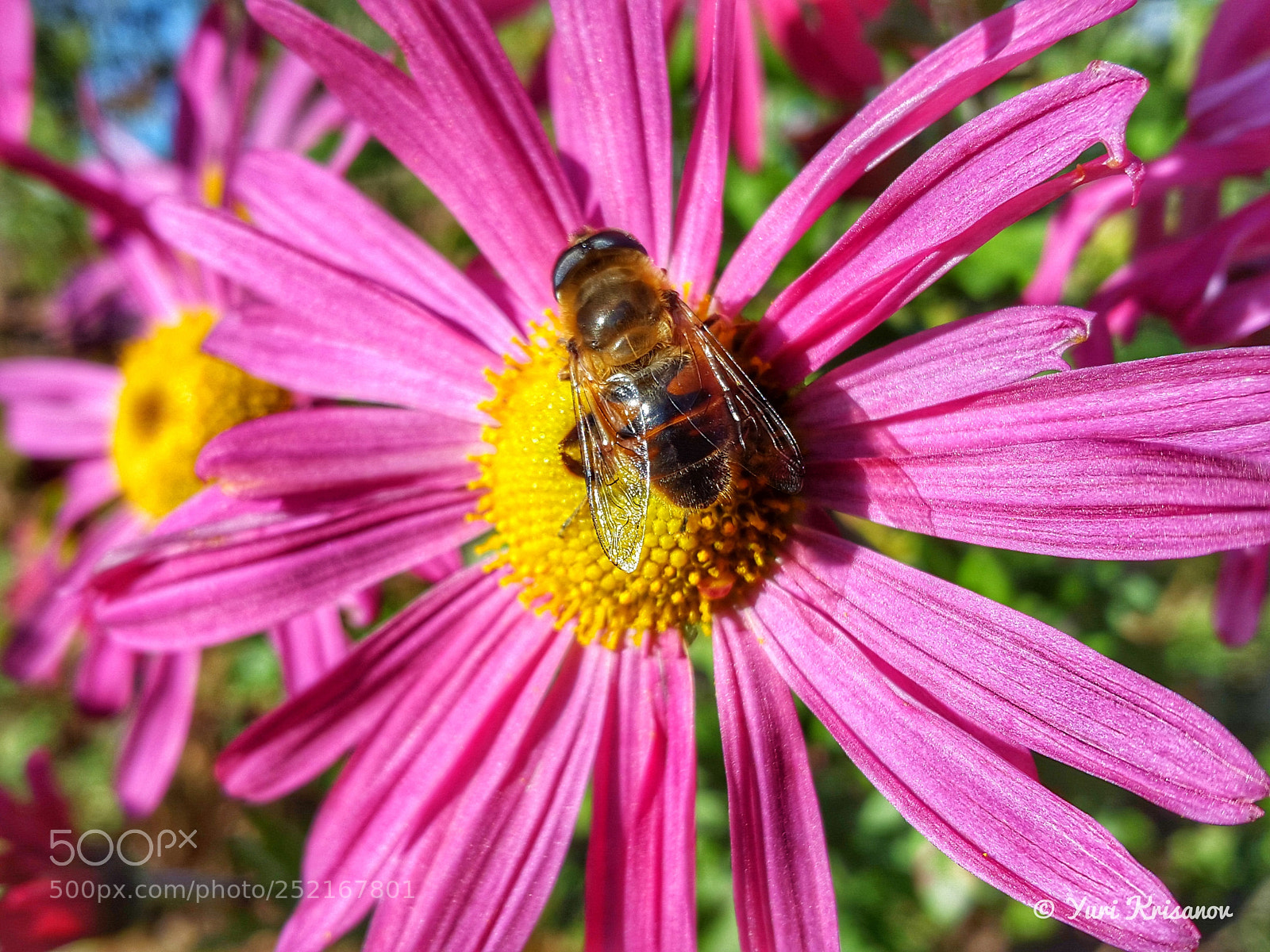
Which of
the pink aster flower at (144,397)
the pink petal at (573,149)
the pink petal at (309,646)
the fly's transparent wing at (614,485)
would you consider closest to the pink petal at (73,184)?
the pink aster flower at (144,397)

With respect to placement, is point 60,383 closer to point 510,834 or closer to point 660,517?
point 510,834

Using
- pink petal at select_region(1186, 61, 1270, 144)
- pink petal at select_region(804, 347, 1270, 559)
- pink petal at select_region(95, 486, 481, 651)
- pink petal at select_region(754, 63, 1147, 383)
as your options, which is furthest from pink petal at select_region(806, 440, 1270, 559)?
pink petal at select_region(95, 486, 481, 651)

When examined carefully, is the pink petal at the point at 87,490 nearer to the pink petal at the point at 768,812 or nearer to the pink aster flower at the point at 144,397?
the pink aster flower at the point at 144,397

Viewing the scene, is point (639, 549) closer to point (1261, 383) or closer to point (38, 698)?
point (1261, 383)

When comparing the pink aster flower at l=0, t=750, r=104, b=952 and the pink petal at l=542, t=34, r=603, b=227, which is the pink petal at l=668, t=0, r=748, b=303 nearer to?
the pink petal at l=542, t=34, r=603, b=227

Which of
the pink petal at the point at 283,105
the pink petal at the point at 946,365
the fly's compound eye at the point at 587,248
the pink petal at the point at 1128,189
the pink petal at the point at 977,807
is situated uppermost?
the pink petal at the point at 283,105

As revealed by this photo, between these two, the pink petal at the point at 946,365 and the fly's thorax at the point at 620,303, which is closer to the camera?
the pink petal at the point at 946,365

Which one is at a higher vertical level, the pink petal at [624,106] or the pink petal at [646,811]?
the pink petal at [624,106]
